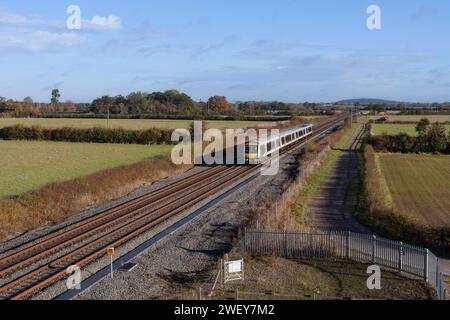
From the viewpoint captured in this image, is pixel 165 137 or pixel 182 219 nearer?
pixel 182 219

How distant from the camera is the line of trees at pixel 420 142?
58.3 m

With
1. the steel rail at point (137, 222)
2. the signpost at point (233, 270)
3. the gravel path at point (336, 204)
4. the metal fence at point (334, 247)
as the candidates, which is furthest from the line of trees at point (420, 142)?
the signpost at point (233, 270)

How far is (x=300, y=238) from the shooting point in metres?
17.1

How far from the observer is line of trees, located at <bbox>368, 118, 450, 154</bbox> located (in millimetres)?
58281

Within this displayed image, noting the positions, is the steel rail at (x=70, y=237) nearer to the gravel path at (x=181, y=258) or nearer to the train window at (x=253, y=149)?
the gravel path at (x=181, y=258)

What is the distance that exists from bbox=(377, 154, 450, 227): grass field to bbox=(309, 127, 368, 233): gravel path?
281cm

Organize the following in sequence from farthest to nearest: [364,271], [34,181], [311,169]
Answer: [311,169] < [34,181] < [364,271]

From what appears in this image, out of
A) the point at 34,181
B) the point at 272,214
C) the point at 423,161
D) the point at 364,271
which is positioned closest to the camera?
the point at 364,271

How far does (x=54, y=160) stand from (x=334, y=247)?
35121mm

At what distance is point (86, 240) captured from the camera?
18812 mm
